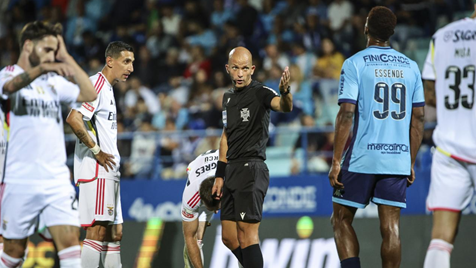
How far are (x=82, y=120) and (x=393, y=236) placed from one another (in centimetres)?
324

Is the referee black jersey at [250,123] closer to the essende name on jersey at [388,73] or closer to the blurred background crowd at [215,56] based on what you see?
the essende name on jersey at [388,73]

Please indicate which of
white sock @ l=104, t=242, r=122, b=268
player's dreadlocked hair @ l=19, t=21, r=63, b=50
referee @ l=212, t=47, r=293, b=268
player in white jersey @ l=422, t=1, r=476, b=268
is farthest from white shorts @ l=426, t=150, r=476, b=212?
white sock @ l=104, t=242, r=122, b=268

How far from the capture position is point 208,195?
6.83m

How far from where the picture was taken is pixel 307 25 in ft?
47.7

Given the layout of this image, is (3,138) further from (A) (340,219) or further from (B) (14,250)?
(A) (340,219)

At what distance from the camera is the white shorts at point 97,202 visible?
6.84 metres

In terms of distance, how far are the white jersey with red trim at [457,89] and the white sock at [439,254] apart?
677mm

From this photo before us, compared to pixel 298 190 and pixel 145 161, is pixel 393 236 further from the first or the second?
pixel 145 161

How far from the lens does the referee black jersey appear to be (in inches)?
249

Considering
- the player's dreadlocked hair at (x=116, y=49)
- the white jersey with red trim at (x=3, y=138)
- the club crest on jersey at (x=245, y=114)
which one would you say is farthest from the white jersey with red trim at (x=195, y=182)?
the white jersey with red trim at (x=3, y=138)

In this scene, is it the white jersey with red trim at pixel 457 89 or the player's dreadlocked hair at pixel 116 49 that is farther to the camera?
the player's dreadlocked hair at pixel 116 49

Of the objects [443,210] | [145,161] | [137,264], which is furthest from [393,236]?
[145,161]

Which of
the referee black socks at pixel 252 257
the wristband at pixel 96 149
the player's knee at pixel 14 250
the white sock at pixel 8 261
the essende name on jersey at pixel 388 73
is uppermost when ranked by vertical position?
the essende name on jersey at pixel 388 73

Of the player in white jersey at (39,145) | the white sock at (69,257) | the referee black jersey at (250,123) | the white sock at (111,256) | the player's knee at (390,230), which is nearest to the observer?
the player in white jersey at (39,145)
